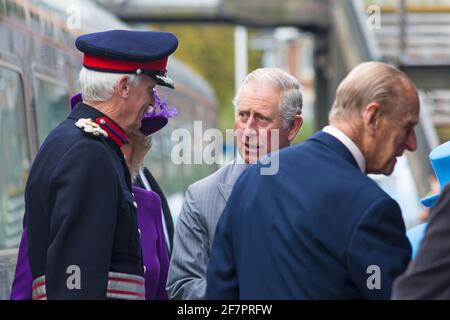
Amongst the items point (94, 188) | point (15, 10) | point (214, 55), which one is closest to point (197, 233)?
point (94, 188)

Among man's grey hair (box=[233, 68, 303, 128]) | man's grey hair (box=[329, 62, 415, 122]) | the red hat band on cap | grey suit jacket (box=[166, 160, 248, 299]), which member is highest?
man's grey hair (box=[329, 62, 415, 122])

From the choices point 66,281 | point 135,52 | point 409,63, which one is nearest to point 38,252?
point 66,281

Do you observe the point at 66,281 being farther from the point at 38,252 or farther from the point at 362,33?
the point at 362,33

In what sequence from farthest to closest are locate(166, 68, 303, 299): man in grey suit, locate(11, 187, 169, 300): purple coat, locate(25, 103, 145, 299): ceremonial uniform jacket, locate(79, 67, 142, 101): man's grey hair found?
locate(11, 187, 169, 300): purple coat < locate(166, 68, 303, 299): man in grey suit < locate(79, 67, 142, 101): man's grey hair < locate(25, 103, 145, 299): ceremonial uniform jacket

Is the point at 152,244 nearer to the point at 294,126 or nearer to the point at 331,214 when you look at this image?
the point at 294,126

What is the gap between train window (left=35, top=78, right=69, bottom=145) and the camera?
7708 millimetres

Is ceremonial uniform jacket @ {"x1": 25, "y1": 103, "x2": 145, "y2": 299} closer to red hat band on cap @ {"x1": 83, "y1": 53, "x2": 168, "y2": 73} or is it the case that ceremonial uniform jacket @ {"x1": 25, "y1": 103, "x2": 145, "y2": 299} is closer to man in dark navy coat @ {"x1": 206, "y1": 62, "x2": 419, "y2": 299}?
red hat band on cap @ {"x1": 83, "y1": 53, "x2": 168, "y2": 73}

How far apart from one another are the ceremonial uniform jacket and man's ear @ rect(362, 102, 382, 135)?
3.03 ft

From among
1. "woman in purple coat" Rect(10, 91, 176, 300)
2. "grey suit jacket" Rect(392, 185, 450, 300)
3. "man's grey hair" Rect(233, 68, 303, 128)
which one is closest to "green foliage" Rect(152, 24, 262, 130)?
"woman in purple coat" Rect(10, 91, 176, 300)

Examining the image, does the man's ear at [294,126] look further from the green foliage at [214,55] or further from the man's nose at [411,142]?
the green foliage at [214,55]

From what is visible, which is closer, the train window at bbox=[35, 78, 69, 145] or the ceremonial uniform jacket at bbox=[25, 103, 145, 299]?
the ceremonial uniform jacket at bbox=[25, 103, 145, 299]

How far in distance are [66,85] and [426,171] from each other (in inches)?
282

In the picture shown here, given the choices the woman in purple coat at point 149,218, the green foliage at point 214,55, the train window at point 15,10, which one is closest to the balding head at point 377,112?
the woman in purple coat at point 149,218

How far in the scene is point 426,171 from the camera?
1472 cm
